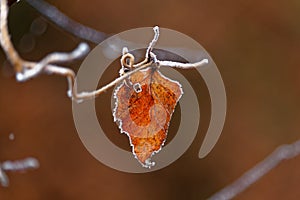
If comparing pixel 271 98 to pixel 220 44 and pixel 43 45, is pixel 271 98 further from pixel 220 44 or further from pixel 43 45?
pixel 43 45

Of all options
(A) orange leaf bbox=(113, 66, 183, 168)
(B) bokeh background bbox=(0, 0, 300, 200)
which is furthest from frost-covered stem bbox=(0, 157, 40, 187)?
(B) bokeh background bbox=(0, 0, 300, 200)

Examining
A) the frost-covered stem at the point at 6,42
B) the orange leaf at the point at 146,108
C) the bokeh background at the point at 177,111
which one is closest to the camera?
the frost-covered stem at the point at 6,42

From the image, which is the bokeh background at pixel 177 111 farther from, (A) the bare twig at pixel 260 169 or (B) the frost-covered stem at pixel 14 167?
(B) the frost-covered stem at pixel 14 167

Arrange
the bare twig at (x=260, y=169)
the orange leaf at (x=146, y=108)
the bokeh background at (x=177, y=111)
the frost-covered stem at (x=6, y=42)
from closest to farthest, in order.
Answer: the frost-covered stem at (x=6, y=42), the orange leaf at (x=146, y=108), the bare twig at (x=260, y=169), the bokeh background at (x=177, y=111)

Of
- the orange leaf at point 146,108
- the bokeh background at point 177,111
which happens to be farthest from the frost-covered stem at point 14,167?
the bokeh background at point 177,111

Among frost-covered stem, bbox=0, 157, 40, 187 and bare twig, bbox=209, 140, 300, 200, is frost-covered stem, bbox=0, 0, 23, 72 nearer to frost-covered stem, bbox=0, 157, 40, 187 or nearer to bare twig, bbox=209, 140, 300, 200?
frost-covered stem, bbox=0, 157, 40, 187

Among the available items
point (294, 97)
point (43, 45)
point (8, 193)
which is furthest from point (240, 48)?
point (8, 193)
